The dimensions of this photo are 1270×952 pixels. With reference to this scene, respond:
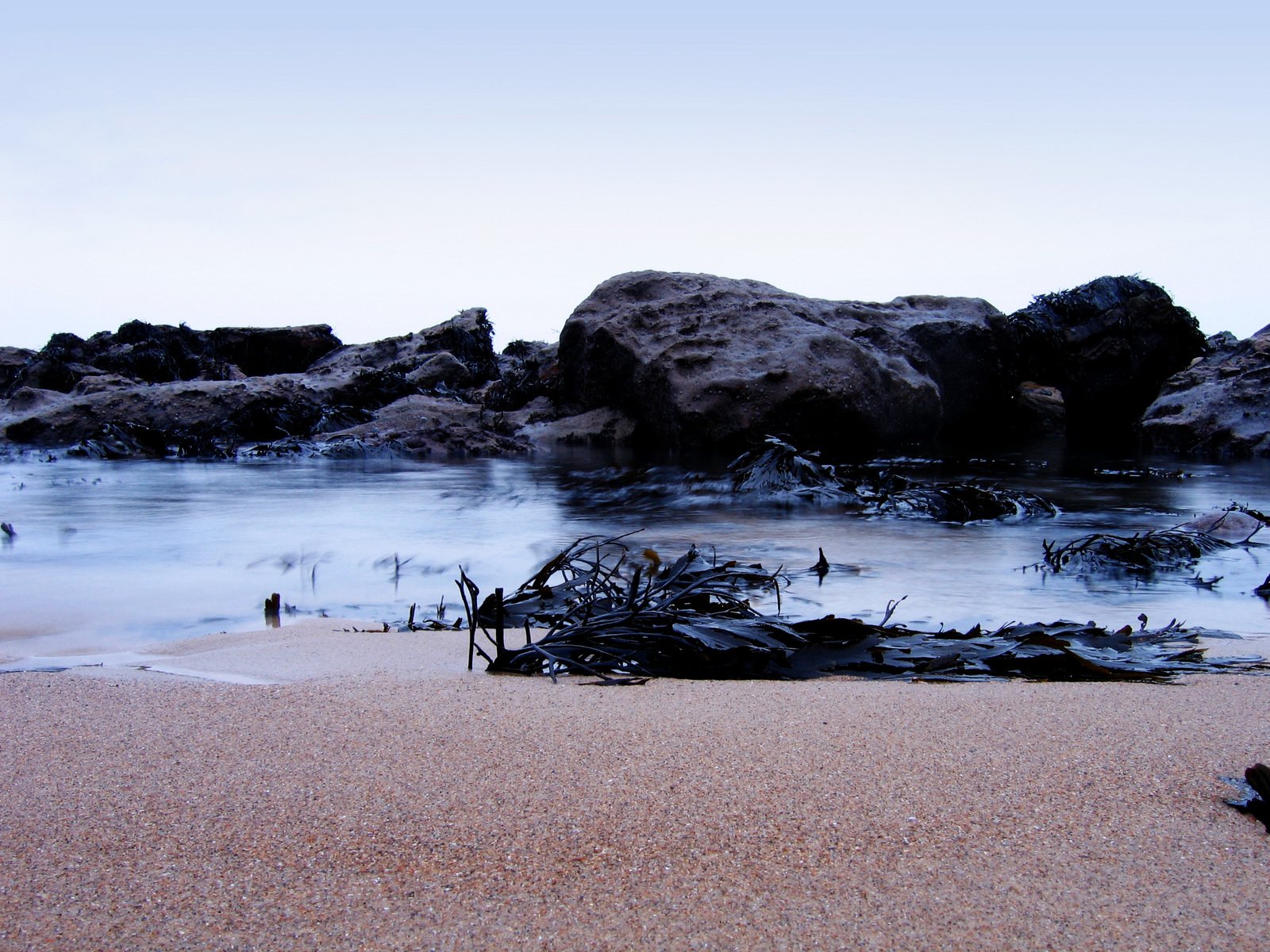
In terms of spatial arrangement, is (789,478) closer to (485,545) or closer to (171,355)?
(485,545)

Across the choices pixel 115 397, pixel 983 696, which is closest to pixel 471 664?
pixel 983 696

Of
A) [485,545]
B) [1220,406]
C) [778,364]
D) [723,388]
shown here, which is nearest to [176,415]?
[723,388]

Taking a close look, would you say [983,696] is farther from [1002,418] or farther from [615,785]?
[1002,418]

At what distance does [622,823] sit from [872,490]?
5.65 metres

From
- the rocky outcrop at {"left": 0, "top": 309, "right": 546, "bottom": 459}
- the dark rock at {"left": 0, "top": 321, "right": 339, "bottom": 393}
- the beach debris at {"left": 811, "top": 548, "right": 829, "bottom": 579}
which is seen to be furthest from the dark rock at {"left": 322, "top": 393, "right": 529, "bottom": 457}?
the beach debris at {"left": 811, "top": 548, "right": 829, "bottom": 579}

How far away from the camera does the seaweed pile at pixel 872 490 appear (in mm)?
5820

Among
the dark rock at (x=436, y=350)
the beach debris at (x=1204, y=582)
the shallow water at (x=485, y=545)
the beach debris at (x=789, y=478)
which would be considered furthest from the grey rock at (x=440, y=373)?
the beach debris at (x=1204, y=582)

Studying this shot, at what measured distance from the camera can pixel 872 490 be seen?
6.63 meters

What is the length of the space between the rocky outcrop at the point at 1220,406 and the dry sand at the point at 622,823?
34.6 ft

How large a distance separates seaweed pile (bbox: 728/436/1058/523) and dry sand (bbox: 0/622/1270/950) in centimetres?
408

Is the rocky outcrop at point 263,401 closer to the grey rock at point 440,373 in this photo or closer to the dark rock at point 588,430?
the grey rock at point 440,373

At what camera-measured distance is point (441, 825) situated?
1241mm

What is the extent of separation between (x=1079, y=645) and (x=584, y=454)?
837 centimetres

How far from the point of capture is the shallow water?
3322mm
